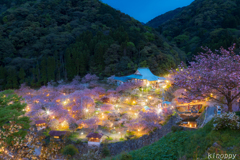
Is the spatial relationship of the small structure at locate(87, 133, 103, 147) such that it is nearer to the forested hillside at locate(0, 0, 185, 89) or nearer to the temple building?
the temple building

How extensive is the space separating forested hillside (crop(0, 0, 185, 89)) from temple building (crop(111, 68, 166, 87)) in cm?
198

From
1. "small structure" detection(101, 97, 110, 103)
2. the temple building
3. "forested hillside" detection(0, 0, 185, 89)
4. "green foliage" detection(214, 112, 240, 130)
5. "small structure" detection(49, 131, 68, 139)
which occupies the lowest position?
"small structure" detection(49, 131, 68, 139)

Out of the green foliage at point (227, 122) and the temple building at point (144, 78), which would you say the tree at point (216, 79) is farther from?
the temple building at point (144, 78)

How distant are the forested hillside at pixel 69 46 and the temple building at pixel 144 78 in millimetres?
1980

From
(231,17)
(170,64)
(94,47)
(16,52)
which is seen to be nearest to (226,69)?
(170,64)

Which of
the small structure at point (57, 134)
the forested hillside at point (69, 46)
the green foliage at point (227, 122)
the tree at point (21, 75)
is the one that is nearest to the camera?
the green foliage at point (227, 122)

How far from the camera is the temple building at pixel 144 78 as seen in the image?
3028cm

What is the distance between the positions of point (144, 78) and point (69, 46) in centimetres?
2494

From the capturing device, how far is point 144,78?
1184 inches

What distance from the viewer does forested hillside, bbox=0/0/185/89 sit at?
36.6 m

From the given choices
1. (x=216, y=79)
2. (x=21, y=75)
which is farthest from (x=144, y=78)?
(x=21, y=75)

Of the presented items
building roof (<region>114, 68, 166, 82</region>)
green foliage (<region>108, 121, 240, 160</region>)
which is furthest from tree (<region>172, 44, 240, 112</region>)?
building roof (<region>114, 68, 166, 82</region>)

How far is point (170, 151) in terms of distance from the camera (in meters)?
8.53

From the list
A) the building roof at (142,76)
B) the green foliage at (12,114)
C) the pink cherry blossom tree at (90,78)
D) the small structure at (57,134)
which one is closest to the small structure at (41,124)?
the small structure at (57,134)
